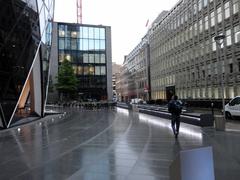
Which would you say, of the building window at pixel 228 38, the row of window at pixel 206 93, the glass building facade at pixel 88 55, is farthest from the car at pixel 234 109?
the glass building facade at pixel 88 55

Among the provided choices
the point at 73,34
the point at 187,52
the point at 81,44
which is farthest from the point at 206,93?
the point at 73,34

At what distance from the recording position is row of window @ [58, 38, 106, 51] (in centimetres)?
8219

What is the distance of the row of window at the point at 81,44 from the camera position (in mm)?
82188

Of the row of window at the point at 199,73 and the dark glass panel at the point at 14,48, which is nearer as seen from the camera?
the dark glass panel at the point at 14,48

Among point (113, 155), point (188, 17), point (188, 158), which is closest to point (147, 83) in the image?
point (188, 17)

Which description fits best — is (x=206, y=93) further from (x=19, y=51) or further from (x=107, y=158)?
(x=107, y=158)

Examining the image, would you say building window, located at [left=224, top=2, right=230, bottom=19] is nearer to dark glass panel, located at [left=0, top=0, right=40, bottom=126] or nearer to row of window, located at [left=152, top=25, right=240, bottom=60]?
row of window, located at [left=152, top=25, right=240, bottom=60]

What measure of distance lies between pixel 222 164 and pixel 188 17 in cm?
5164

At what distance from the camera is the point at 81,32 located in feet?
274

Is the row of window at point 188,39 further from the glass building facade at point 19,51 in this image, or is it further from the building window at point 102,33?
the glass building facade at point 19,51

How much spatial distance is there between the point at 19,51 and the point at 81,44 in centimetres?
6197

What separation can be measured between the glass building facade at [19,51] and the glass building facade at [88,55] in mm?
52795

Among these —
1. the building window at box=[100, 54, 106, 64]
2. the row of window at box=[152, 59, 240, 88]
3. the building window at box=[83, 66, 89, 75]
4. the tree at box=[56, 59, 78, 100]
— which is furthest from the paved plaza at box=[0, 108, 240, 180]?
the building window at box=[100, 54, 106, 64]

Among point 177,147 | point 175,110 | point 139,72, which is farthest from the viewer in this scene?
point 139,72
